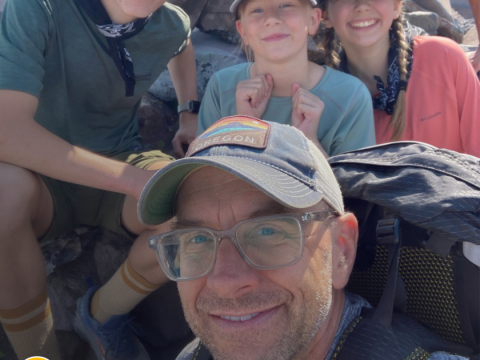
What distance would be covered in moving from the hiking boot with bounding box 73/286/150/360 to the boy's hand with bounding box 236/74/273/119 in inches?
58.0

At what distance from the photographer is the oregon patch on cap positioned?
1.71 metres

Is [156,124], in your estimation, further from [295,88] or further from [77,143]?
[295,88]

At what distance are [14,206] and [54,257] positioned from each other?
976mm

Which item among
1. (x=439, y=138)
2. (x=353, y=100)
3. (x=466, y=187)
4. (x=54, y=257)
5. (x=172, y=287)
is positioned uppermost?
(x=466, y=187)

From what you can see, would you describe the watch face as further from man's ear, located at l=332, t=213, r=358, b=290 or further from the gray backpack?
man's ear, located at l=332, t=213, r=358, b=290

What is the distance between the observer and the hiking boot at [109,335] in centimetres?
290

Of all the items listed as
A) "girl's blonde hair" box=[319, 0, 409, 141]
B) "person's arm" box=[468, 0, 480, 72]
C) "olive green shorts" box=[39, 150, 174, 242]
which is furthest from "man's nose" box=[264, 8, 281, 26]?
"person's arm" box=[468, 0, 480, 72]

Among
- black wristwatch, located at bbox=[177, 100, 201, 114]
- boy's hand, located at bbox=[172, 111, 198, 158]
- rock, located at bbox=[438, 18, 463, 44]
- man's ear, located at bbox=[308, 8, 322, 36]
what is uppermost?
man's ear, located at bbox=[308, 8, 322, 36]

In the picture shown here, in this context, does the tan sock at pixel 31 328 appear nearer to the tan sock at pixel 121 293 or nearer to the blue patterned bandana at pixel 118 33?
the tan sock at pixel 121 293

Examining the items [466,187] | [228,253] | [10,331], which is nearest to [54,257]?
[10,331]

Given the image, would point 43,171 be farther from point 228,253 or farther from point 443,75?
point 443,75

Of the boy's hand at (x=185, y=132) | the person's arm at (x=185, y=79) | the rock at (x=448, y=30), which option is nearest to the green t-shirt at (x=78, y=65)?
the person's arm at (x=185, y=79)

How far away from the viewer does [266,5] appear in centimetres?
288

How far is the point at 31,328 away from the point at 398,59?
2.72 meters
